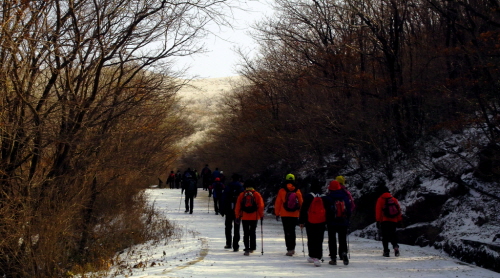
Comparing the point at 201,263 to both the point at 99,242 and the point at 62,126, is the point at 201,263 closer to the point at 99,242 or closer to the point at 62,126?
the point at 62,126

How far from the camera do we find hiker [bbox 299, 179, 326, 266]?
1123cm

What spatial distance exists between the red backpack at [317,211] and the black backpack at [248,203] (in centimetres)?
164

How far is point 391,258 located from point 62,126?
8894 mm

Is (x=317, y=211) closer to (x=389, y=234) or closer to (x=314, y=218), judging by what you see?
(x=314, y=218)

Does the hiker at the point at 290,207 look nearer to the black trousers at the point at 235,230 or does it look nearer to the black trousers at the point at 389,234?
the black trousers at the point at 235,230

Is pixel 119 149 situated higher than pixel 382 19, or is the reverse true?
pixel 382 19

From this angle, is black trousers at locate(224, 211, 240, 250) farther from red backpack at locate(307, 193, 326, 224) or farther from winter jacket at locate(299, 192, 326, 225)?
red backpack at locate(307, 193, 326, 224)

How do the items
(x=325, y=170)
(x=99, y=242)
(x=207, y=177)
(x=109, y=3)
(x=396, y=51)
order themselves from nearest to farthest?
(x=109, y=3) < (x=99, y=242) < (x=396, y=51) < (x=325, y=170) < (x=207, y=177)

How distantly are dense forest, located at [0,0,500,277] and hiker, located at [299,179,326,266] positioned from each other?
4.77 meters

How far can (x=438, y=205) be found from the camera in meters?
16.8

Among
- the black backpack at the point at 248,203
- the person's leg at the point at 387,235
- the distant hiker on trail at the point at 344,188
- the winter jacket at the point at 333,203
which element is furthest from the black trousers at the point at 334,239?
the black backpack at the point at 248,203

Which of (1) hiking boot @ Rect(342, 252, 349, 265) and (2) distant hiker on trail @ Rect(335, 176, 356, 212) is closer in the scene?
(1) hiking boot @ Rect(342, 252, 349, 265)

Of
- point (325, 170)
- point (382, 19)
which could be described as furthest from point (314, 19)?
point (325, 170)

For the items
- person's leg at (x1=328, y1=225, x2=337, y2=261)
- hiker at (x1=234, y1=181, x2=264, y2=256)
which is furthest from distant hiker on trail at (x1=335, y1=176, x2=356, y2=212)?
hiker at (x1=234, y1=181, x2=264, y2=256)
